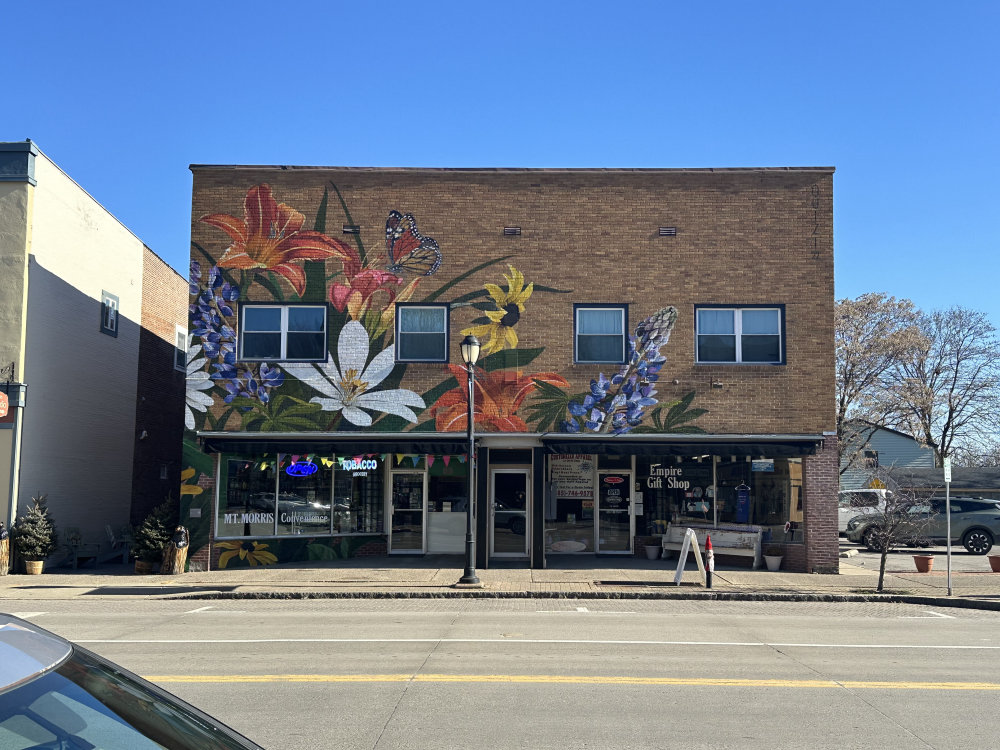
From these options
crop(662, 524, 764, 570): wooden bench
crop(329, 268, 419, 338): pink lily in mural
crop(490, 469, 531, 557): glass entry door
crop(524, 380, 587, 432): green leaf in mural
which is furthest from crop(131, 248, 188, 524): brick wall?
crop(662, 524, 764, 570): wooden bench

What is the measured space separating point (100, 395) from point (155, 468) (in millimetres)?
4475

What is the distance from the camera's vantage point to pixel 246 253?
21.6m

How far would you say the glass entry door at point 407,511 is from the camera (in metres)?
23.4

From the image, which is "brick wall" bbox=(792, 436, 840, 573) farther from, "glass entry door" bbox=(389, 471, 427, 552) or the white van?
"glass entry door" bbox=(389, 471, 427, 552)

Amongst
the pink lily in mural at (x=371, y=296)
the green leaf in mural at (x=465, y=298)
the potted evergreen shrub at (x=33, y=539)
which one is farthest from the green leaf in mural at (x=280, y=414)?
the potted evergreen shrub at (x=33, y=539)

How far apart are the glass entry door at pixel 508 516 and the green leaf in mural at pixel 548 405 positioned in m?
1.82

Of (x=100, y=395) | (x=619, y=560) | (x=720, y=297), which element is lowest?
(x=619, y=560)

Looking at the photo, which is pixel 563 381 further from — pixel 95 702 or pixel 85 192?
pixel 95 702

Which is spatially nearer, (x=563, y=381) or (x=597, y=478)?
(x=563, y=381)

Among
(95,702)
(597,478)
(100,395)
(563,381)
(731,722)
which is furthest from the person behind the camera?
(100,395)

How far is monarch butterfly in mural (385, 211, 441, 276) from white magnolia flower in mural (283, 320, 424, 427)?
2186 millimetres

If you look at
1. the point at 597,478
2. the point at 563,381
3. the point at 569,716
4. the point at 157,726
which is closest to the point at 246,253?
the point at 563,381

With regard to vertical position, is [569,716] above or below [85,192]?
below

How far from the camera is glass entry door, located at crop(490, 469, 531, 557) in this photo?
73.9 ft
